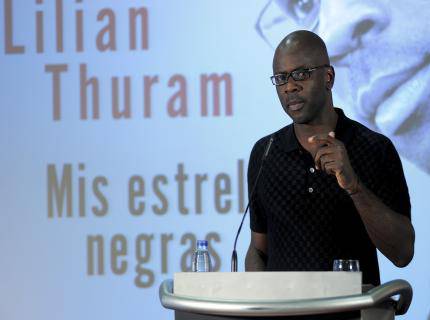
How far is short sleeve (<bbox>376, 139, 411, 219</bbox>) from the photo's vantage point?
2.44 meters

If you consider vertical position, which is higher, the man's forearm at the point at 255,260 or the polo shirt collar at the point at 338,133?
the polo shirt collar at the point at 338,133

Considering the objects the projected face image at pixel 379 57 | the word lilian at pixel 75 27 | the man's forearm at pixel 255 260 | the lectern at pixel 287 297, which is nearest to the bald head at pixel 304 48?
the man's forearm at pixel 255 260

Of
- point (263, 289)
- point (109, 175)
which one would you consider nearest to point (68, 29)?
point (109, 175)

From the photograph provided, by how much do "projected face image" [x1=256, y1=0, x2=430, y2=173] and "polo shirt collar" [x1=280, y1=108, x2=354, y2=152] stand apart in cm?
122

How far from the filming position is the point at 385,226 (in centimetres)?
226

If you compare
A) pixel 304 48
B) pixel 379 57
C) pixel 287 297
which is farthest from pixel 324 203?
pixel 379 57

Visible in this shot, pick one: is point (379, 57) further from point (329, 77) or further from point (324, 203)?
point (324, 203)

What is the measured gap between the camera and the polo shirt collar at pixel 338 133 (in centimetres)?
257

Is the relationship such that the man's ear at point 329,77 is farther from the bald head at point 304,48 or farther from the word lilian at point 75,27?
the word lilian at point 75,27

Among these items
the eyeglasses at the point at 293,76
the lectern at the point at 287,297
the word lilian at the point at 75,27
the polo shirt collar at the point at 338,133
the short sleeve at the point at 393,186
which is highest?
the word lilian at the point at 75,27

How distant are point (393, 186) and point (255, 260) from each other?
0.50 metres

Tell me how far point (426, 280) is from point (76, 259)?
1.56 metres

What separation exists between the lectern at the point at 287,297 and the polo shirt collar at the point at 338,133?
2.73ft

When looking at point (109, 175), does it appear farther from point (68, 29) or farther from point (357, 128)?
point (357, 128)
